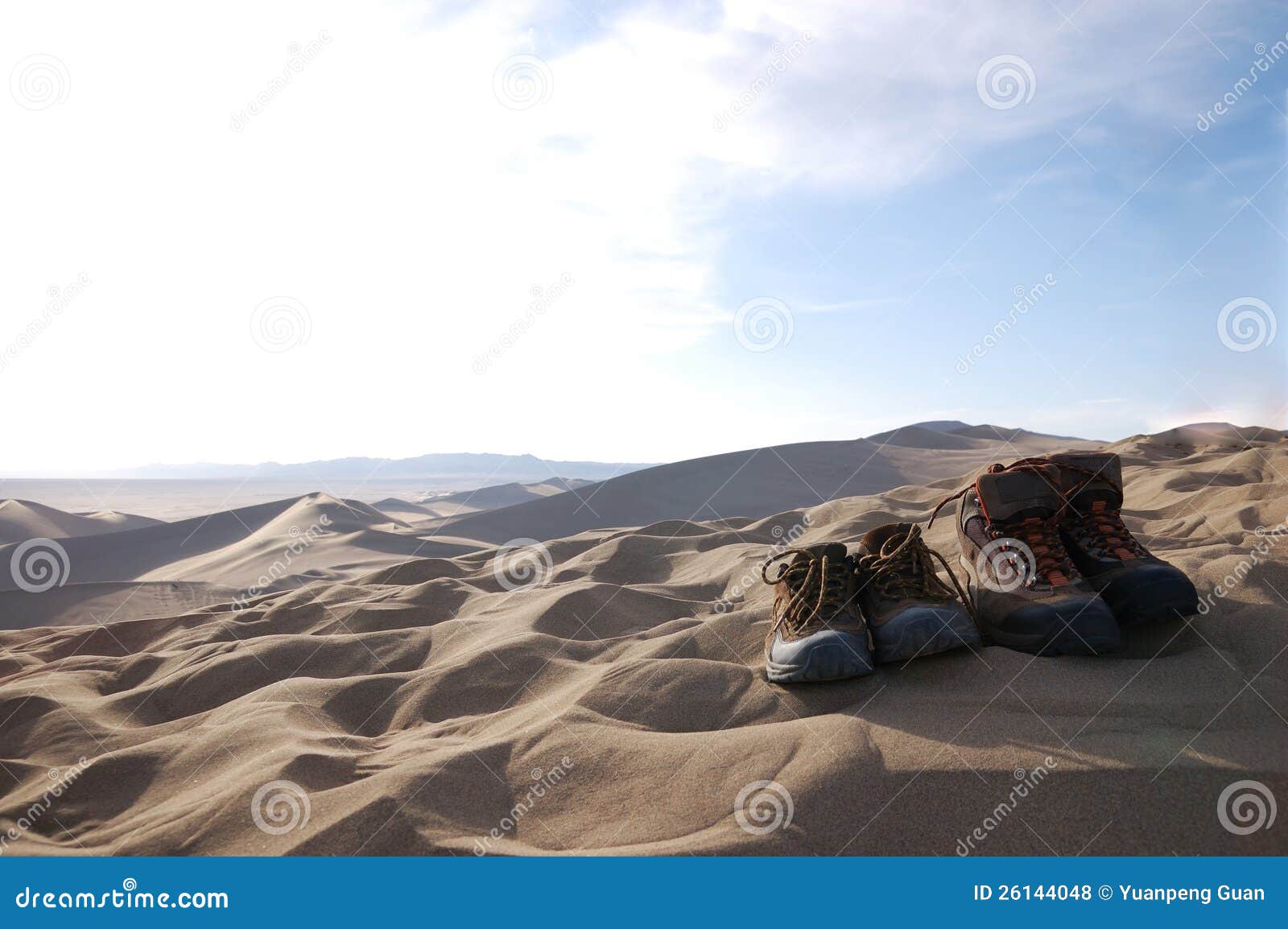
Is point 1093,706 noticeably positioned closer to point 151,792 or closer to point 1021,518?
point 1021,518

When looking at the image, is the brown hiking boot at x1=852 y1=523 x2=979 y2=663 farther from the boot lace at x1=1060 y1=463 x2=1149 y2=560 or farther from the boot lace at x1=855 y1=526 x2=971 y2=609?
the boot lace at x1=1060 y1=463 x2=1149 y2=560

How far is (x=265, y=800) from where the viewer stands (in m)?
1.67

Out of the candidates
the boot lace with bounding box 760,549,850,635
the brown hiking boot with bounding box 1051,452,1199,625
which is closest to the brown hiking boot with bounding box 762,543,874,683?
the boot lace with bounding box 760,549,850,635

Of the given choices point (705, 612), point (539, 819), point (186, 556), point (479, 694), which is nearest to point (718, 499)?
point (186, 556)

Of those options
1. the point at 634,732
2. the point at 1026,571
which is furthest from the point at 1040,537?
the point at 634,732

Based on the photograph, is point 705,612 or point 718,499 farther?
point 718,499

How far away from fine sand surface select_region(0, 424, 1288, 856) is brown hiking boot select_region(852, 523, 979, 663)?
76 millimetres

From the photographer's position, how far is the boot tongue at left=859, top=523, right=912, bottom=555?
7.46ft

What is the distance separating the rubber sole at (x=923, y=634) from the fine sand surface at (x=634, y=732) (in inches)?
2.1

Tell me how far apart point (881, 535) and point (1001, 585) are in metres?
0.36

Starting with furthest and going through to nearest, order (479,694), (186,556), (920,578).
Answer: (186,556) < (479,694) < (920,578)

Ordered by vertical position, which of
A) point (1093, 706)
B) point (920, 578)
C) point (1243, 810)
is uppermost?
point (920, 578)

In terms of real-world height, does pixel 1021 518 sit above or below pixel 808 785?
above

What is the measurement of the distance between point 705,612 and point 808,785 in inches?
68.2
